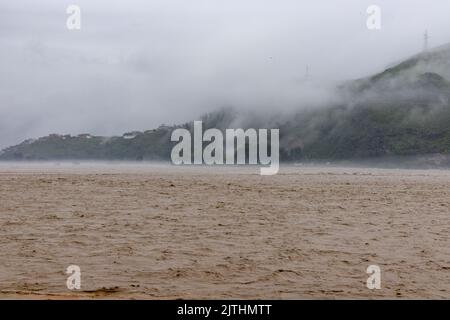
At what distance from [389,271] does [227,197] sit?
2538 cm

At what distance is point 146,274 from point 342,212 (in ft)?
60.3

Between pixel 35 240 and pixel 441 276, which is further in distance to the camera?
pixel 35 240

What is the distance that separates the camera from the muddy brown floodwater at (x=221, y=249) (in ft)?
48.5

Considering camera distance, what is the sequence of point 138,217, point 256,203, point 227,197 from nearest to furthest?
1. point 138,217
2. point 256,203
3. point 227,197

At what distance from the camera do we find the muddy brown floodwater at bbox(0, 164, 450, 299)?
14.8 m

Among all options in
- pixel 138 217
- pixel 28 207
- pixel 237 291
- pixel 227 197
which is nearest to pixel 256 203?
pixel 227 197

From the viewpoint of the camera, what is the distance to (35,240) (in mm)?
21750

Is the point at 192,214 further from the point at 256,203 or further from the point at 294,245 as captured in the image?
the point at 294,245

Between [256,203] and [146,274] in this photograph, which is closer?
[146,274]

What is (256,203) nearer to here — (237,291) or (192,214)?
(192,214)

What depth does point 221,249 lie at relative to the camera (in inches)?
800

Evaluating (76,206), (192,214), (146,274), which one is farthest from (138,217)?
(146,274)

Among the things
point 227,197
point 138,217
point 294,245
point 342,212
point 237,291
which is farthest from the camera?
point 227,197

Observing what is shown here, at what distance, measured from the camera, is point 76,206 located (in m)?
33.8
